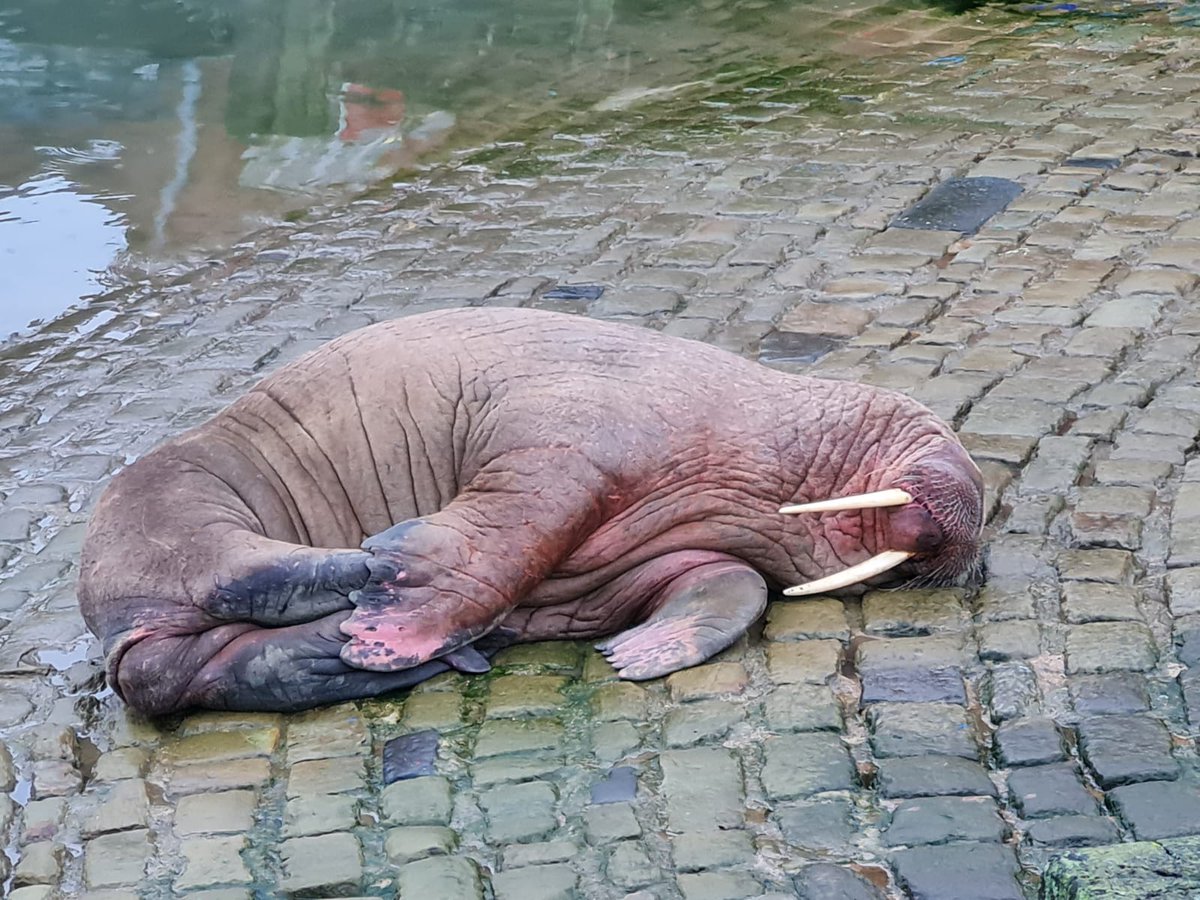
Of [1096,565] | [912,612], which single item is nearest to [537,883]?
[912,612]

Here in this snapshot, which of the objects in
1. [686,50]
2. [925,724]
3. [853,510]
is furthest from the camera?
[686,50]

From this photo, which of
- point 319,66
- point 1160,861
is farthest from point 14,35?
point 1160,861

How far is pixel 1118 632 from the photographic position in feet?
14.1

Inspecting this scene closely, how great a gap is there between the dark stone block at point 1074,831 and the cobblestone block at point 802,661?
782mm

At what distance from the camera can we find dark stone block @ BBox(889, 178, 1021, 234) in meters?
7.64

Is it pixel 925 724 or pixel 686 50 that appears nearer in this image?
pixel 925 724

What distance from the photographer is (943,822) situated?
3.64 metres

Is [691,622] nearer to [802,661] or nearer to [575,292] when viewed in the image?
[802,661]

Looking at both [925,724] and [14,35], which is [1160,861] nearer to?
[925,724]

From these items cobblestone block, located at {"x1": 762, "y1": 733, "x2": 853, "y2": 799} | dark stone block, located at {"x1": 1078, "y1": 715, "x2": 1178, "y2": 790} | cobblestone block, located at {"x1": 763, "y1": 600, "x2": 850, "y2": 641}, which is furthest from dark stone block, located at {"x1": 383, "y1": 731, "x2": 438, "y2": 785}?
dark stone block, located at {"x1": 1078, "y1": 715, "x2": 1178, "y2": 790}

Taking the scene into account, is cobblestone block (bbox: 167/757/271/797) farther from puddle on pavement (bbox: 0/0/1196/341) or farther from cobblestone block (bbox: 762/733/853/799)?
puddle on pavement (bbox: 0/0/1196/341)

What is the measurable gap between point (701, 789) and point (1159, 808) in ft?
3.23

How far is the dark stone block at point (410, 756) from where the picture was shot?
4027 millimetres

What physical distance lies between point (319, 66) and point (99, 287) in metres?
4.66
